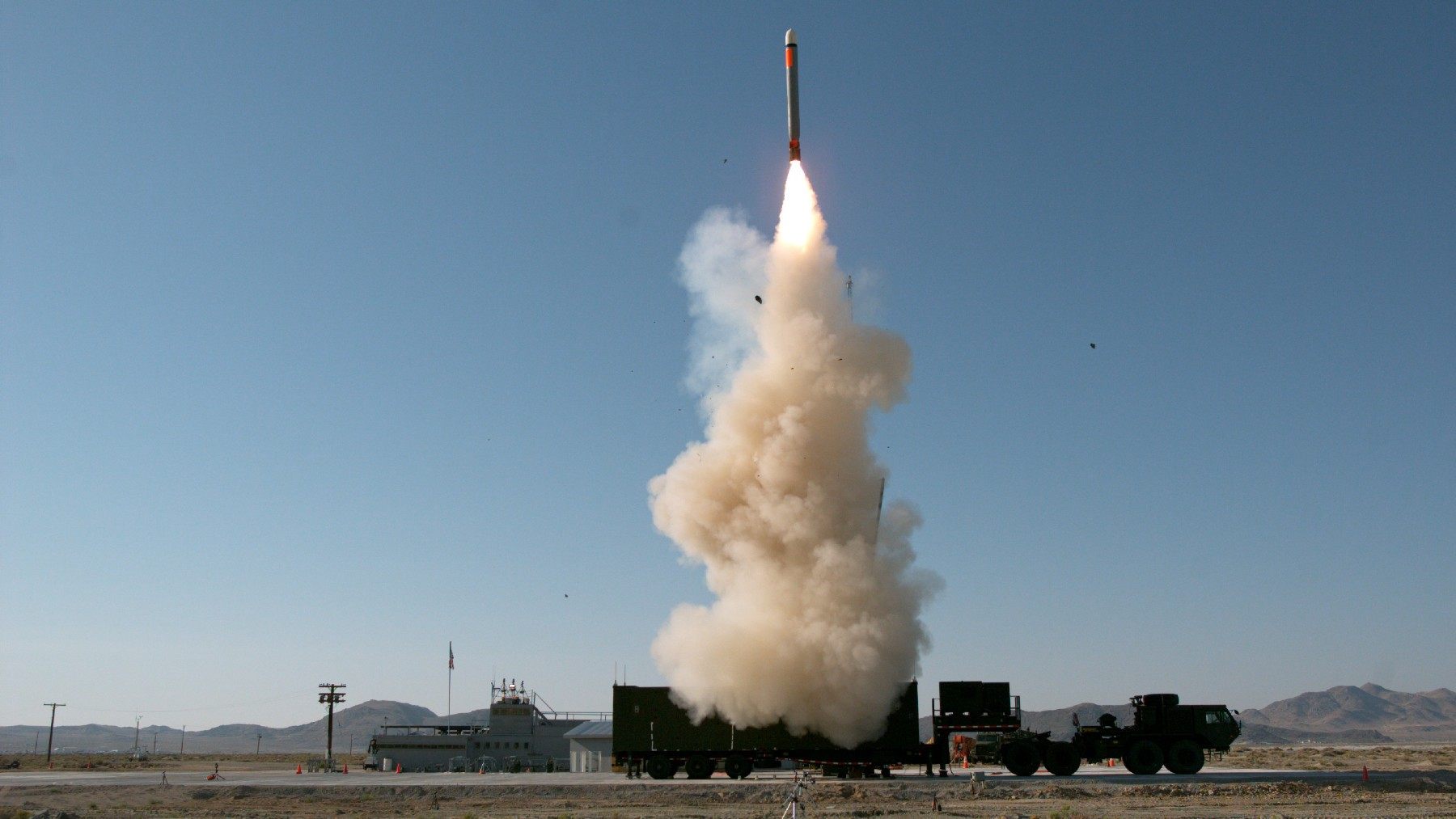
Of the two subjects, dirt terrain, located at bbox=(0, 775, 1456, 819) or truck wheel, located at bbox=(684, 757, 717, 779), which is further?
truck wheel, located at bbox=(684, 757, 717, 779)

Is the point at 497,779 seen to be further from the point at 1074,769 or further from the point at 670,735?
the point at 1074,769

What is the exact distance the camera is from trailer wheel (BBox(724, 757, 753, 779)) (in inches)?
1681

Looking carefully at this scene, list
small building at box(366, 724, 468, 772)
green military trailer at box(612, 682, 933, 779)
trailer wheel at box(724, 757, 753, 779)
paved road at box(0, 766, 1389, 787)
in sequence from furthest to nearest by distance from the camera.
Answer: small building at box(366, 724, 468, 772) < trailer wheel at box(724, 757, 753, 779) < green military trailer at box(612, 682, 933, 779) < paved road at box(0, 766, 1389, 787)

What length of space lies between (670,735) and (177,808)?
1733 centimetres

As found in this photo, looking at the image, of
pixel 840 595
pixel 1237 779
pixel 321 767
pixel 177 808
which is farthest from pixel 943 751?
pixel 321 767

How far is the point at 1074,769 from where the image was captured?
40.9 metres

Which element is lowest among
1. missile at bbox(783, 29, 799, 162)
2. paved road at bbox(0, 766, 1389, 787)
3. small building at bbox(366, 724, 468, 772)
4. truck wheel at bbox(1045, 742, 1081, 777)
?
small building at bbox(366, 724, 468, 772)

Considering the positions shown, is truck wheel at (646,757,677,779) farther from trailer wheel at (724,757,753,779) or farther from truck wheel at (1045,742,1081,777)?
truck wheel at (1045,742,1081,777)

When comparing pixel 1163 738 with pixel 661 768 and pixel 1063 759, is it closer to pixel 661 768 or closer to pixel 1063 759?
pixel 1063 759

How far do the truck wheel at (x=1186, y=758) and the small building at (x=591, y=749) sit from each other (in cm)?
2915

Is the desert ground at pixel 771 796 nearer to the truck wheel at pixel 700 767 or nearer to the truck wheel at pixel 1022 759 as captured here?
the truck wheel at pixel 1022 759

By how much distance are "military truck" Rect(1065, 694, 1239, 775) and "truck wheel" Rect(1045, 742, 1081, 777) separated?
0.13 ft

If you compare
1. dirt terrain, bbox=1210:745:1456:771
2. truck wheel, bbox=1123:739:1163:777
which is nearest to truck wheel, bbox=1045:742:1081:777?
truck wheel, bbox=1123:739:1163:777

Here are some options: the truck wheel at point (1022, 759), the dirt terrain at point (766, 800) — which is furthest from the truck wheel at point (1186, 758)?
the truck wheel at point (1022, 759)
